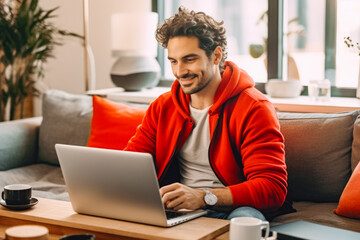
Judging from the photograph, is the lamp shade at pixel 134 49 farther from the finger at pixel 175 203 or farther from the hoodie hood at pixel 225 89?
the finger at pixel 175 203

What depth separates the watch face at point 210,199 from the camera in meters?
1.74

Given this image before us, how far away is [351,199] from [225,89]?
606mm

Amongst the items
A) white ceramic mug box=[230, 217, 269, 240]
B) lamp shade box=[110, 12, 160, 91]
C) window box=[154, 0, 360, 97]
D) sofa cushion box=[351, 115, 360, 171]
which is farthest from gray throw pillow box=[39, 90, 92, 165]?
white ceramic mug box=[230, 217, 269, 240]

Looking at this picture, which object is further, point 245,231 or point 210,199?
point 210,199

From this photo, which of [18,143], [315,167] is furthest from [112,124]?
[315,167]

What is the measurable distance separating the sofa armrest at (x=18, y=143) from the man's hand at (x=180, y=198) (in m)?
1.43

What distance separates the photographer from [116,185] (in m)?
1.53

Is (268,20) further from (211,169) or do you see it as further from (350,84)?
(211,169)

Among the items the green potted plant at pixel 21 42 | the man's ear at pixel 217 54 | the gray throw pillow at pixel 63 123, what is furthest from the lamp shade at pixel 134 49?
the man's ear at pixel 217 54

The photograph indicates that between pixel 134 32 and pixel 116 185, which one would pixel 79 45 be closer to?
pixel 134 32

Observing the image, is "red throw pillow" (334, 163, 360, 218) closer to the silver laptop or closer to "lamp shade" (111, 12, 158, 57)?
the silver laptop

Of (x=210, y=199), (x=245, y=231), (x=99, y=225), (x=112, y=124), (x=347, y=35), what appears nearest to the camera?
(x=245, y=231)

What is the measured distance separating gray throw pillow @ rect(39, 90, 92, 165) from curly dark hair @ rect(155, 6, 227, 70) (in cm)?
95

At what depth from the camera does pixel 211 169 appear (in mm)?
2031
